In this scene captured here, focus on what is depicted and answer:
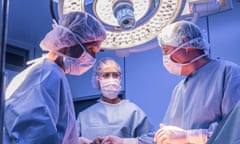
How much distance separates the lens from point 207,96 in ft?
5.27

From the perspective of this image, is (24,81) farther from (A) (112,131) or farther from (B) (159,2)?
(A) (112,131)

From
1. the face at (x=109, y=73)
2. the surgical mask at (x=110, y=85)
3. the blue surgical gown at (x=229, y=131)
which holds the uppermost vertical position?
the face at (x=109, y=73)

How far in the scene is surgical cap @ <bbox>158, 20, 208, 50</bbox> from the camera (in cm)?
171

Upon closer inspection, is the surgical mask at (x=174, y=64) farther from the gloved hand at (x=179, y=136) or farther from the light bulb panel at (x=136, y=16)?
the light bulb panel at (x=136, y=16)

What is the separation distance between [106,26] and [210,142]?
0.65 metres

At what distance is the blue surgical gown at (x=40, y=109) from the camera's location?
1161 mm

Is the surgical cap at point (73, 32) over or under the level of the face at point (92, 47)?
over

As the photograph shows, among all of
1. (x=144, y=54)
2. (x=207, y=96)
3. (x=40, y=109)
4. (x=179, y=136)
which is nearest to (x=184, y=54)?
(x=207, y=96)

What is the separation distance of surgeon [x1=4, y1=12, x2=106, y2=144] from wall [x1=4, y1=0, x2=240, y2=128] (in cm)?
135

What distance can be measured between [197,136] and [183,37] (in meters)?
0.46

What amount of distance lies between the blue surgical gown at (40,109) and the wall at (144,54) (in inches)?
58.6

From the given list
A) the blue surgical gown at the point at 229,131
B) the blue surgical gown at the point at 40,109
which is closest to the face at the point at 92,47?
the blue surgical gown at the point at 40,109

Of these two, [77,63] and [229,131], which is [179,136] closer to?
[77,63]

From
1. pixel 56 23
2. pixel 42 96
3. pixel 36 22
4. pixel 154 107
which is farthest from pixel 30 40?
pixel 42 96
